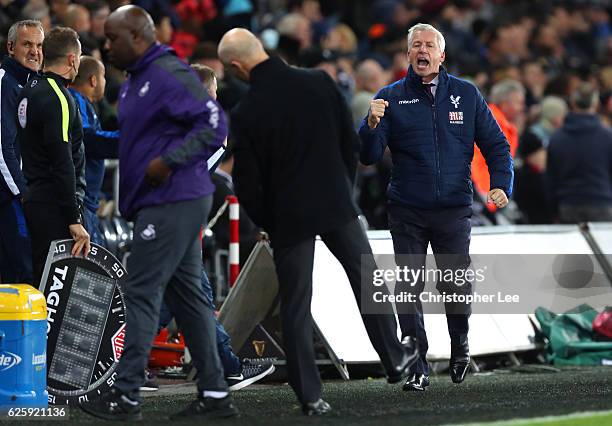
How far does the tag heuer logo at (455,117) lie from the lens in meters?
9.43

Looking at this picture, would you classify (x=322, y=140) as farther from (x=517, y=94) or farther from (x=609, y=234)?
(x=517, y=94)

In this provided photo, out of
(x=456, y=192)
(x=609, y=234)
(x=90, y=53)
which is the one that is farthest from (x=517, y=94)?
(x=456, y=192)

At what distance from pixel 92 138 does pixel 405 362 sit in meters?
2.64

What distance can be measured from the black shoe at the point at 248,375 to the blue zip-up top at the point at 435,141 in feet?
4.71

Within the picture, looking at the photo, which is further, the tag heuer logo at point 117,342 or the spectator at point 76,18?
the spectator at point 76,18

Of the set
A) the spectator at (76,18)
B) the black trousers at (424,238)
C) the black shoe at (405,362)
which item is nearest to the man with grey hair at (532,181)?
the spectator at (76,18)

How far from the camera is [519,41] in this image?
21641 millimetres

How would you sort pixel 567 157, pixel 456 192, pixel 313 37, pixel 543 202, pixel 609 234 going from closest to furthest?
1. pixel 456 192
2. pixel 609 234
3. pixel 567 157
4. pixel 543 202
5. pixel 313 37

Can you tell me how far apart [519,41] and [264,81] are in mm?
14221

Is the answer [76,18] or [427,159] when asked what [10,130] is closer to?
[427,159]

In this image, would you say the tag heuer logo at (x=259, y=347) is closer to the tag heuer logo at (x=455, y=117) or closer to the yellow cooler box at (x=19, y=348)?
the tag heuer logo at (x=455, y=117)

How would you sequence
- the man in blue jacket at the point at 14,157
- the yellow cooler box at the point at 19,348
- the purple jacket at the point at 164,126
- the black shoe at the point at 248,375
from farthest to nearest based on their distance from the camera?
the black shoe at the point at 248,375
the man in blue jacket at the point at 14,157
the yellow cooler box at the point at 19,348
the purple jacket at the point at 164,126

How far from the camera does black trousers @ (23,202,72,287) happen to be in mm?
8703

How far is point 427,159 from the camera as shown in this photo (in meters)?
9.38
